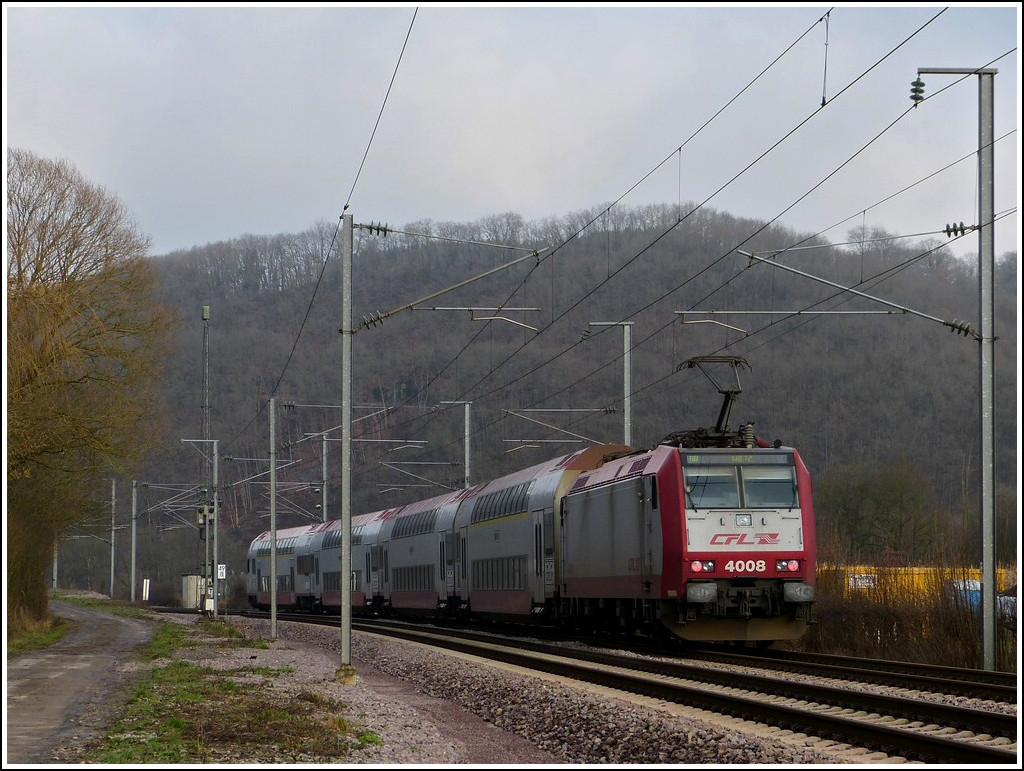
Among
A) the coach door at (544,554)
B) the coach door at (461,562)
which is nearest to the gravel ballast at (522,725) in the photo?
the coach door at (544,554)

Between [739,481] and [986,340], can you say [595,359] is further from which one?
[986,340]

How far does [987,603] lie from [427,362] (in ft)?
335

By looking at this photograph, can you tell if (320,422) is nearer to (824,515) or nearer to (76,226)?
(824,515)

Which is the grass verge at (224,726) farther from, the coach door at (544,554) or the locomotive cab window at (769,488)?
the coach door at (544,554)

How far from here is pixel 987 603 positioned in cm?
2003

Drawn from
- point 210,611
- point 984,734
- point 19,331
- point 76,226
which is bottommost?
point 210,611

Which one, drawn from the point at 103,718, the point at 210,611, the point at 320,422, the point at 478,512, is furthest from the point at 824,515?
the point at 320,422

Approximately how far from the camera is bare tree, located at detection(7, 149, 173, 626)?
101ft

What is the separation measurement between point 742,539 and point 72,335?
60.1 feet

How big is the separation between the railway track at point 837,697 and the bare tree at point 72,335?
1291 cm

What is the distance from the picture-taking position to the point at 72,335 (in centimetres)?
3328

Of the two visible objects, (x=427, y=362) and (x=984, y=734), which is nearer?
(x=984, y=734)

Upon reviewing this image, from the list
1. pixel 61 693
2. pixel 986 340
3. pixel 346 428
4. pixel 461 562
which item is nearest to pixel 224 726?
pixel 61 693

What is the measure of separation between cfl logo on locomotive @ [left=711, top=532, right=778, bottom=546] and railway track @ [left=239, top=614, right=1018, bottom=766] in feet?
6.32
